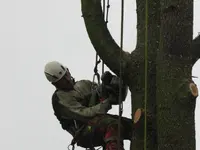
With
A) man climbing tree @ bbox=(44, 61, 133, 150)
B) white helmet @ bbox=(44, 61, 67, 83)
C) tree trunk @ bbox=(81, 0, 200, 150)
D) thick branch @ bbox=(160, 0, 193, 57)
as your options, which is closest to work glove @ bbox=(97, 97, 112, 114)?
man climbing tree @ bbox=(44, 61, 133, 150)

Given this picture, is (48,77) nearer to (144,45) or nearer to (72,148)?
(72,148)

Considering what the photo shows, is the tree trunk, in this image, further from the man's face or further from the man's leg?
the man's face

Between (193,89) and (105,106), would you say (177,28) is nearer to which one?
(193,89)

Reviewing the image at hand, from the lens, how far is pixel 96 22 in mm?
3805

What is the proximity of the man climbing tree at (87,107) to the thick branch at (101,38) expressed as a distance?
15.3 inches

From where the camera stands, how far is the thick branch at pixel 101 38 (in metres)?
3.74

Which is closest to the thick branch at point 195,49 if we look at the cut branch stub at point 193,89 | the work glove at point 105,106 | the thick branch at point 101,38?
the cut branch stub at point 193,89

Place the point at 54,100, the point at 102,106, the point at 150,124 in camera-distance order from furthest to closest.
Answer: the point at 54,100, the point at 102,106, the point at 150,124

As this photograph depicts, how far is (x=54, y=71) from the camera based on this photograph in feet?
16.8

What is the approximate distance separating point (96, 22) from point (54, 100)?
129cm

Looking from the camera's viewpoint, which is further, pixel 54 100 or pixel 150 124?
pixel 54 100

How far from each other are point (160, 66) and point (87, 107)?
1372mm

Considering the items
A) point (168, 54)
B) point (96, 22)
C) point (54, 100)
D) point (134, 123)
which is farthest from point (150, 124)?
point (54, 100)

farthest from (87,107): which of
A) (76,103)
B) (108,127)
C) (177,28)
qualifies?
→ (177,28)
